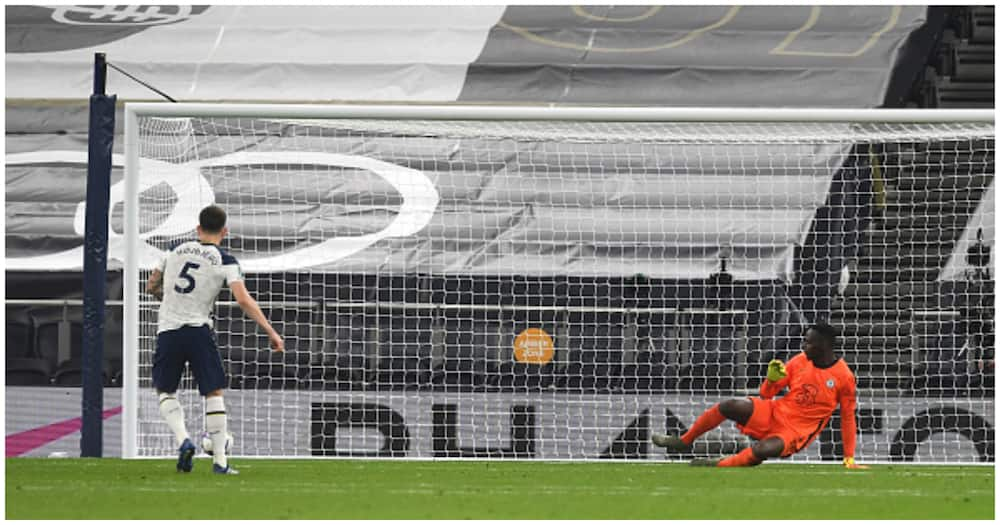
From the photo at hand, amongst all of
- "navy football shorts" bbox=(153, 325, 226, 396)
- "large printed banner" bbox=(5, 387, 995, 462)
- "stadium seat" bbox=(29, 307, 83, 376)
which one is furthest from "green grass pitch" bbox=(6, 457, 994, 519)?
"stadium seat" bbox=(29, 307, 83, 376)

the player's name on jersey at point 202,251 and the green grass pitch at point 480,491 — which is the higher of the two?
the player's name on jersey at point 202,251

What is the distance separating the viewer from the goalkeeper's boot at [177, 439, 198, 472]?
21.0 ft

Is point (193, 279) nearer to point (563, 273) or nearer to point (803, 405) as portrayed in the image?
A: point (803, 405)

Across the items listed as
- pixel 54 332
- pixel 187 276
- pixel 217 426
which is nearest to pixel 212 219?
pixel 187 276

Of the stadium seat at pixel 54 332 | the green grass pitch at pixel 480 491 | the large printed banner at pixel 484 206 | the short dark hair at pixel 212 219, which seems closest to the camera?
the green grass pitch at pixel 480 491

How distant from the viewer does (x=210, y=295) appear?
6309 mm

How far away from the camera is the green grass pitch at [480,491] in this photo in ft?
16.3

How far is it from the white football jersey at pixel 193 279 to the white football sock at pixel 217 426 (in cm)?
34

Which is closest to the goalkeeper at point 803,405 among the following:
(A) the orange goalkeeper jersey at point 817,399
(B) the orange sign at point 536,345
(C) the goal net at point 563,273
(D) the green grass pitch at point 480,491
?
(A) the orange goalkeeper jersey at point 817,399

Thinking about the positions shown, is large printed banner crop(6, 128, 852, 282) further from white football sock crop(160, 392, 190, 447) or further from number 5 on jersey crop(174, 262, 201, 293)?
number 5 on jersey crop(174, 262, 201, 293)

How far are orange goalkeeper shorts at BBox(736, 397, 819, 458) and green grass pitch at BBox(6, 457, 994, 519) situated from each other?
0.25 metres

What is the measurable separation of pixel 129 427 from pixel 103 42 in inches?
289

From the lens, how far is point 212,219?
6.25 metres

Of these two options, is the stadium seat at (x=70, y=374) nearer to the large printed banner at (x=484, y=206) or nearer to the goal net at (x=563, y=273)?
the large printed banner at (x=484, y=206)
